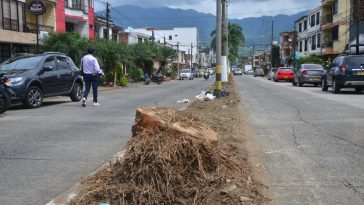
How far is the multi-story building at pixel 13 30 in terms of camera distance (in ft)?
104

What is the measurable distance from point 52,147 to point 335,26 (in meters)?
52.3

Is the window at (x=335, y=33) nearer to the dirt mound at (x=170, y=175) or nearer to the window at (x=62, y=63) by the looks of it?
the window at (x=62, y=63)

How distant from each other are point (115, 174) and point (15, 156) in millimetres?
2923

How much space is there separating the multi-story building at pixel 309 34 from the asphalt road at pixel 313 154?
171ft

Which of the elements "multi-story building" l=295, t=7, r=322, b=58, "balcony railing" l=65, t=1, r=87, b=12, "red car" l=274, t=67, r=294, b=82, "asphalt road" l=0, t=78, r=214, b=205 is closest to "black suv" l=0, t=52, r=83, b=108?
"asphalt road" l=0, t=78, r=214, b=205

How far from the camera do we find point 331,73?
22.2 m

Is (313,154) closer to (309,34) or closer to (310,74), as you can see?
(310,74)

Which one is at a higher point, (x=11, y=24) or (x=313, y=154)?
(x=11, y=24)

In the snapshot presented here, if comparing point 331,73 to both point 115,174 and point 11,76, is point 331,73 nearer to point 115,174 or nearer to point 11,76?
point 11,76

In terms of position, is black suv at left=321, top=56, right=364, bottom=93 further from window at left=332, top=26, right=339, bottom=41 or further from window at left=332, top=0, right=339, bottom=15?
window at left=332, top=0, right=339, bottom=15

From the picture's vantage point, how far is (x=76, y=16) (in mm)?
46406

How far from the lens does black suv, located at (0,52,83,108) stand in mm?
14602

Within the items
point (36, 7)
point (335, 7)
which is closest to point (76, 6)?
point (36, 7)

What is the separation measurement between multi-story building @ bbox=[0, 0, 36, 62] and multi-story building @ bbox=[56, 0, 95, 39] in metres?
6.45
